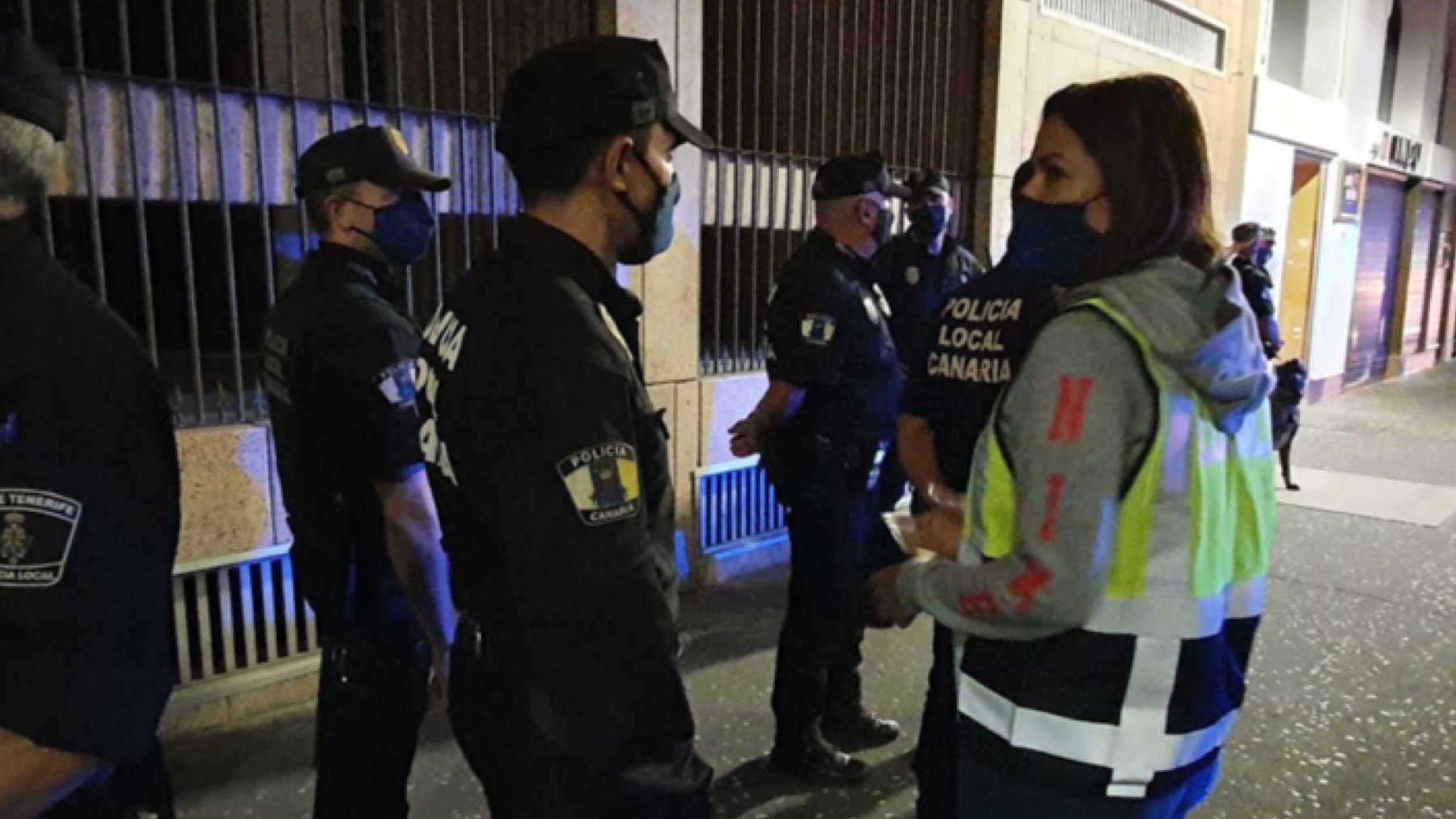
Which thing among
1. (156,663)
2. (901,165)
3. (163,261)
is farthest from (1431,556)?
(163,261)

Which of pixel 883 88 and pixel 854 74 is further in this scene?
pixel 883 88

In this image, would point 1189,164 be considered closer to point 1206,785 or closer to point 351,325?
point 1206,785

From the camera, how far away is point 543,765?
4.45ft

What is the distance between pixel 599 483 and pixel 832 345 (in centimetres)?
184

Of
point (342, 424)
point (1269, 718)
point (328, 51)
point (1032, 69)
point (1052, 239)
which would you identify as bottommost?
point (1269, 718)

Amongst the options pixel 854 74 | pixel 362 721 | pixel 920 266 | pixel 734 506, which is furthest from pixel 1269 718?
pixel 854 74

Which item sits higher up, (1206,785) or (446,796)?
(1206,785)

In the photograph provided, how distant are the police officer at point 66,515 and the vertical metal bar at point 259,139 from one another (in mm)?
2274

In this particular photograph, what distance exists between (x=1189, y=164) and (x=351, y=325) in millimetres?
1573

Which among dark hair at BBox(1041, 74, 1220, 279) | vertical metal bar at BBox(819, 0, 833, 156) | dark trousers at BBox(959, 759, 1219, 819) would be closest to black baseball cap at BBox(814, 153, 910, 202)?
dark hair at BBox(1041, 74, 1220, 279)

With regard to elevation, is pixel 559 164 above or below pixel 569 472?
above

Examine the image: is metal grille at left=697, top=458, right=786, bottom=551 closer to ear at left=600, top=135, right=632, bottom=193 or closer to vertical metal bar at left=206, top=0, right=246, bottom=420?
vertical metal bar at left=206, top=0, right=246, bottom=420

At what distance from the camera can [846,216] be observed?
3.16 meters

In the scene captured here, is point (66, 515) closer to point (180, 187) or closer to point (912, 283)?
point (180, 187)
